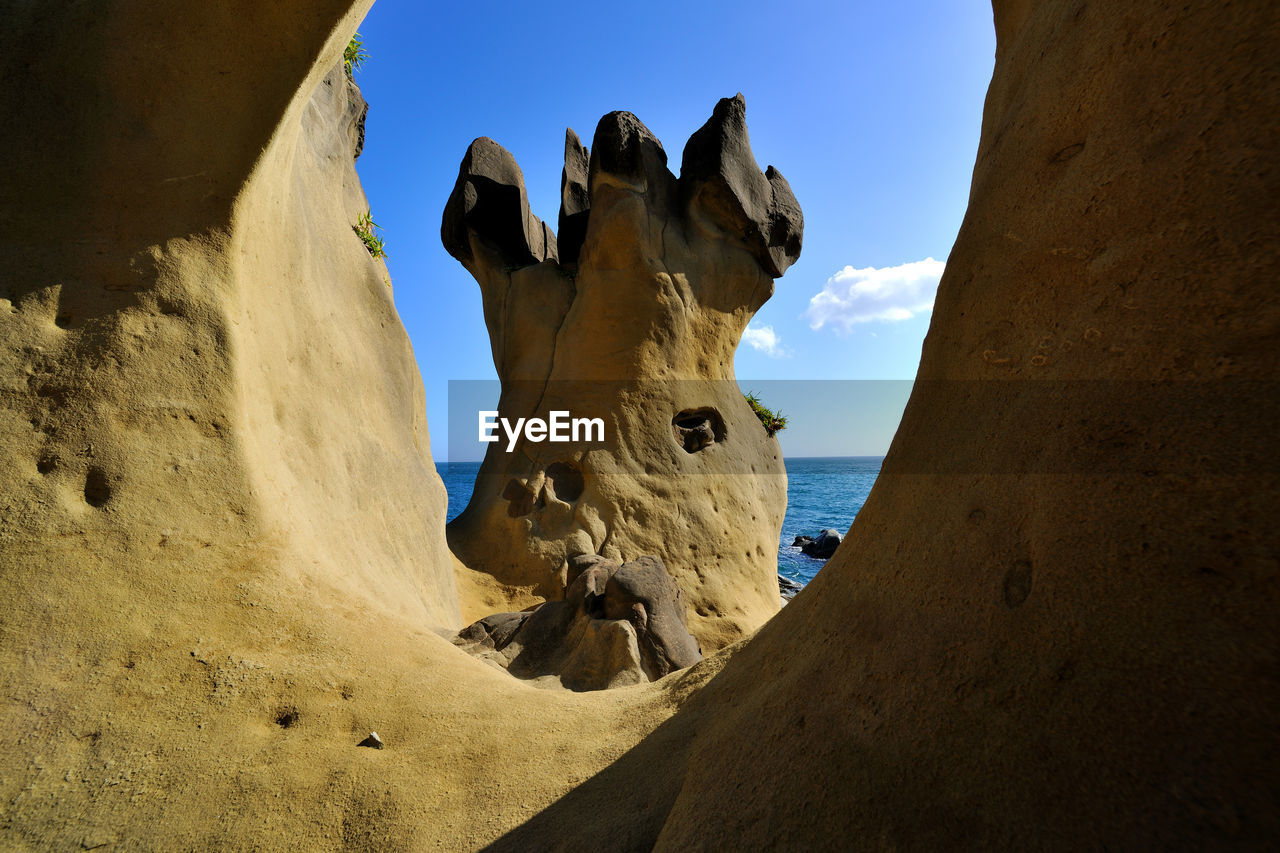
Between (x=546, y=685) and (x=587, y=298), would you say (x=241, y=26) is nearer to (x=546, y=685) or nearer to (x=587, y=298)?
(x=546, y=685)

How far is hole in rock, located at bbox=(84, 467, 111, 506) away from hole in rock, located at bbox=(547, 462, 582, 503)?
6.32 m

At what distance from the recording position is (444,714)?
234cm

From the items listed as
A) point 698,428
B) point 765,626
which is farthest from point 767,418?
point 765,626

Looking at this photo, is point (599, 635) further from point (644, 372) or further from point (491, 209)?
point (491, 209)

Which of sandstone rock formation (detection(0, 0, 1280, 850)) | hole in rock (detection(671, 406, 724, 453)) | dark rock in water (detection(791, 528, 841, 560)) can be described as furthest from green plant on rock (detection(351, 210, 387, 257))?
dark rock in water (detection(791, 528, 841, 560))

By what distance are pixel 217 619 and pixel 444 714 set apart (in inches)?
34.5

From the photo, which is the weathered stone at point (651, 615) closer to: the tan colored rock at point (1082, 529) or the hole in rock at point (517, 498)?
the tan colored rock at point (1082, 529)

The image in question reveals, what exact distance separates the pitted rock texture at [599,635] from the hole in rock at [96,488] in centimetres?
256

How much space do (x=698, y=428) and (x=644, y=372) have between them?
4.10 ft

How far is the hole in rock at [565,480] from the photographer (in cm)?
866

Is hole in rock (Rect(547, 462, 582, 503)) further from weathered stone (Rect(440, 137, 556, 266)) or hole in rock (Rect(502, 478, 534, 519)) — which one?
weathered stone (Rect(440, 137, 556, 266))

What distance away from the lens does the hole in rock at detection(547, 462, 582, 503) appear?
8.66 meters

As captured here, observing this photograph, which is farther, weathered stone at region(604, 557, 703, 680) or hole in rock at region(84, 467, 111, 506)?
weathered stone at region(604, 557, 703, 680)

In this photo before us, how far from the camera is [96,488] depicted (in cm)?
232
